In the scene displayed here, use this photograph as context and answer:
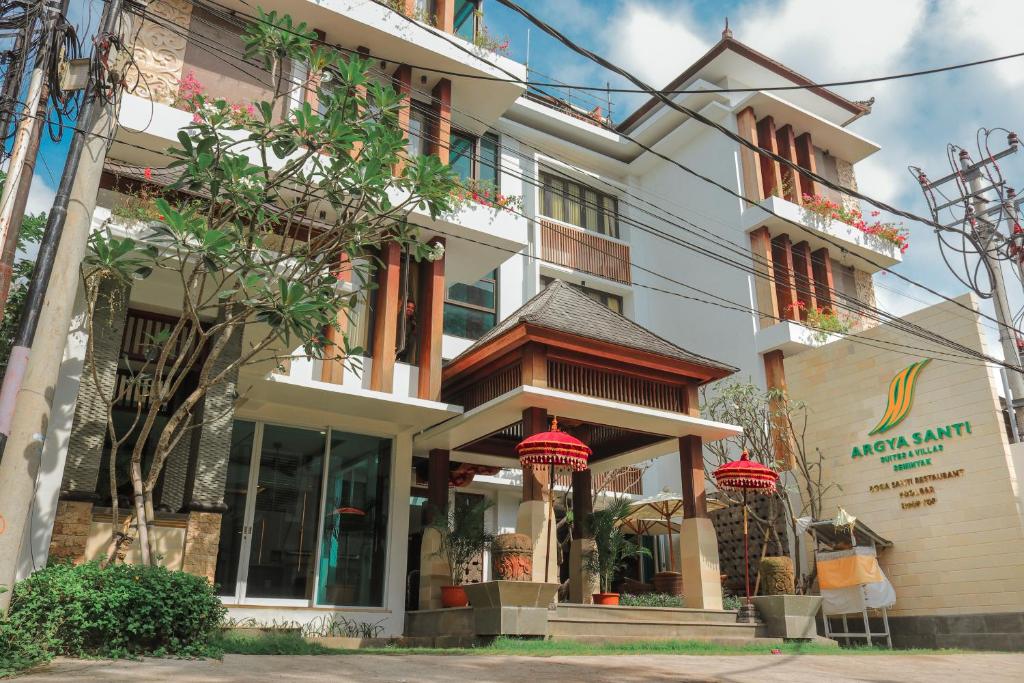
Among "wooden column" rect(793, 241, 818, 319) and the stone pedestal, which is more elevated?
"wooden column" rect(793, 241, 818, 319)

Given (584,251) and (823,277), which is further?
(584,251)

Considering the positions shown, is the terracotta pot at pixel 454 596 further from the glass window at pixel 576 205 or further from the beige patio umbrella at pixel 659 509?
the glass window at pixel 576 205

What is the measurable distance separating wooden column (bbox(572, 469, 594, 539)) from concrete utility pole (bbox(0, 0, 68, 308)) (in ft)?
27.5

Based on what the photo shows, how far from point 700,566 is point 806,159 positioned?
13497mm

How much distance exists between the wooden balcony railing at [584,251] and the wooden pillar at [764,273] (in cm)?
361

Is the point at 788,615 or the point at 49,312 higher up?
the point at 49,312

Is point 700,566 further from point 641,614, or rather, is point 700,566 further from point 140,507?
point 140,507

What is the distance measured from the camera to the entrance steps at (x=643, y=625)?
30.5ft

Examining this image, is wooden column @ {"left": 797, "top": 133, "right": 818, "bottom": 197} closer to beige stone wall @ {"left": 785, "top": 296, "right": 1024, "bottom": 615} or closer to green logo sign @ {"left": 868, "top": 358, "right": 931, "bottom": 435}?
beige stone wall @ {"left": 785, "top": 296, "right": 1024, "bottom": 615}

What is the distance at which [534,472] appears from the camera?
35.1 feet

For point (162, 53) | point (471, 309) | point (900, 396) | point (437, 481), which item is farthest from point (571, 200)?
point (162, 53)

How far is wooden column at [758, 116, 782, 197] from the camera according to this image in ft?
65.3

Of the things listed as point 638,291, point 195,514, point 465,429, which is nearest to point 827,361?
point 638,291

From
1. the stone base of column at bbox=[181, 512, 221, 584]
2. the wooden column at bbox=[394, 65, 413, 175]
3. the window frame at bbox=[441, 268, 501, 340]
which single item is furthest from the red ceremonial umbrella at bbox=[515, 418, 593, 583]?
the window frame at bbox=[441, 268, 501, 340]
